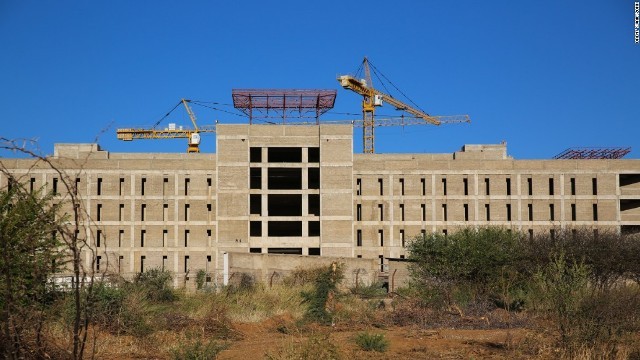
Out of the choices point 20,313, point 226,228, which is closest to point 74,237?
point 20,313

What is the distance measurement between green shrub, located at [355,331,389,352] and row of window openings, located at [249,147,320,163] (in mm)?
47489

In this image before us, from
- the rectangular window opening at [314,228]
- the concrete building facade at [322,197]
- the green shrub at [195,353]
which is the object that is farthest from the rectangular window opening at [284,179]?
the green shrub at [195,353]

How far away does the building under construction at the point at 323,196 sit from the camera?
61.8 m

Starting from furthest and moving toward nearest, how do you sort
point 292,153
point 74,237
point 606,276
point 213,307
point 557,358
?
point 292,153, point 606,276, point 213,307, point 557,358, point 74,237

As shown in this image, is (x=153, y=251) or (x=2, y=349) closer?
(x=2, y=349)

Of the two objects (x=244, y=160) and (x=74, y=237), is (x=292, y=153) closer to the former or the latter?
(x=244, y=160)

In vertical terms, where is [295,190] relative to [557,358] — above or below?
above

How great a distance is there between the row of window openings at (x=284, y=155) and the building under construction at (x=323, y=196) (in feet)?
0.45

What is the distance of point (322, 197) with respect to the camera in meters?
61.9

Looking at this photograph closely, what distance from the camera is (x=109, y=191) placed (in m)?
63.1

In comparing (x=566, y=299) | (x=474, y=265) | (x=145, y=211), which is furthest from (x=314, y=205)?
(x=566, y=299)

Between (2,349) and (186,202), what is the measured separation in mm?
55344

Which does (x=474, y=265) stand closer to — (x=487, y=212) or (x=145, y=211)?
(x=487, y=212)

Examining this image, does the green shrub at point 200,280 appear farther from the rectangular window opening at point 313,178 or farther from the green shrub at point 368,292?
the rectangular window opening at point 313,178
